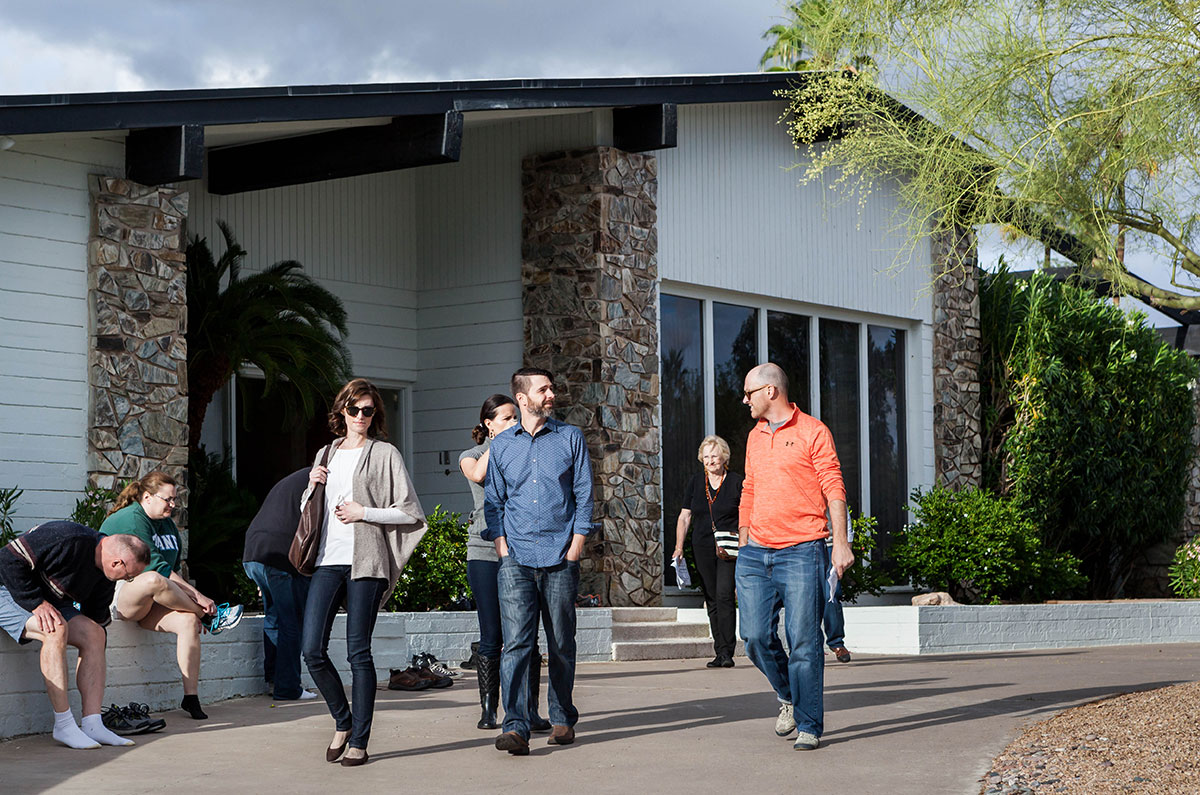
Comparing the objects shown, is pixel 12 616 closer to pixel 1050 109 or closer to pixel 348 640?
pixel 348 640

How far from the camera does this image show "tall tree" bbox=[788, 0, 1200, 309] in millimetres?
9586

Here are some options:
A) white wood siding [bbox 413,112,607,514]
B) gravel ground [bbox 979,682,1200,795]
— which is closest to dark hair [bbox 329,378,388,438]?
gravel ground [bbox 979,682,1200,795]

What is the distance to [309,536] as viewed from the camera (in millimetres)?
6742

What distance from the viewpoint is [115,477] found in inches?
433

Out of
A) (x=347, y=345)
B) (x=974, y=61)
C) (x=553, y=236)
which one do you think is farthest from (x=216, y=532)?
(x=974, y=61)

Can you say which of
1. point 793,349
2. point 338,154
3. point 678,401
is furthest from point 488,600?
point 793,349

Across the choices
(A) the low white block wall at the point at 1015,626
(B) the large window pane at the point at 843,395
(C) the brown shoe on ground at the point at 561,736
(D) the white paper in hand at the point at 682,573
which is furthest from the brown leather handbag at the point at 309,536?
(B) the large window pane at the point at 843,395

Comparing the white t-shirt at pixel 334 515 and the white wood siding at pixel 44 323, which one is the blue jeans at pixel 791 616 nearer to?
the white t-shirt at pixel 334 515

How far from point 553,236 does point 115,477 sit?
4916mm

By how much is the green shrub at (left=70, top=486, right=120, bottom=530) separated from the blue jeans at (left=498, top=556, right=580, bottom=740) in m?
4.73

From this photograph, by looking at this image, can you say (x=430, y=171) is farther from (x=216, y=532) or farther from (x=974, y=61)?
(x=974, y=61)

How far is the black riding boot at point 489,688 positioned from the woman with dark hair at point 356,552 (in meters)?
1.08

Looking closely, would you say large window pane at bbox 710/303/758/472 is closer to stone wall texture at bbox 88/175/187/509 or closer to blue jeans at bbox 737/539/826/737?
stone wall texture at bbox 88/175/187/509

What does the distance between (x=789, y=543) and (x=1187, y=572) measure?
44.6 ft
